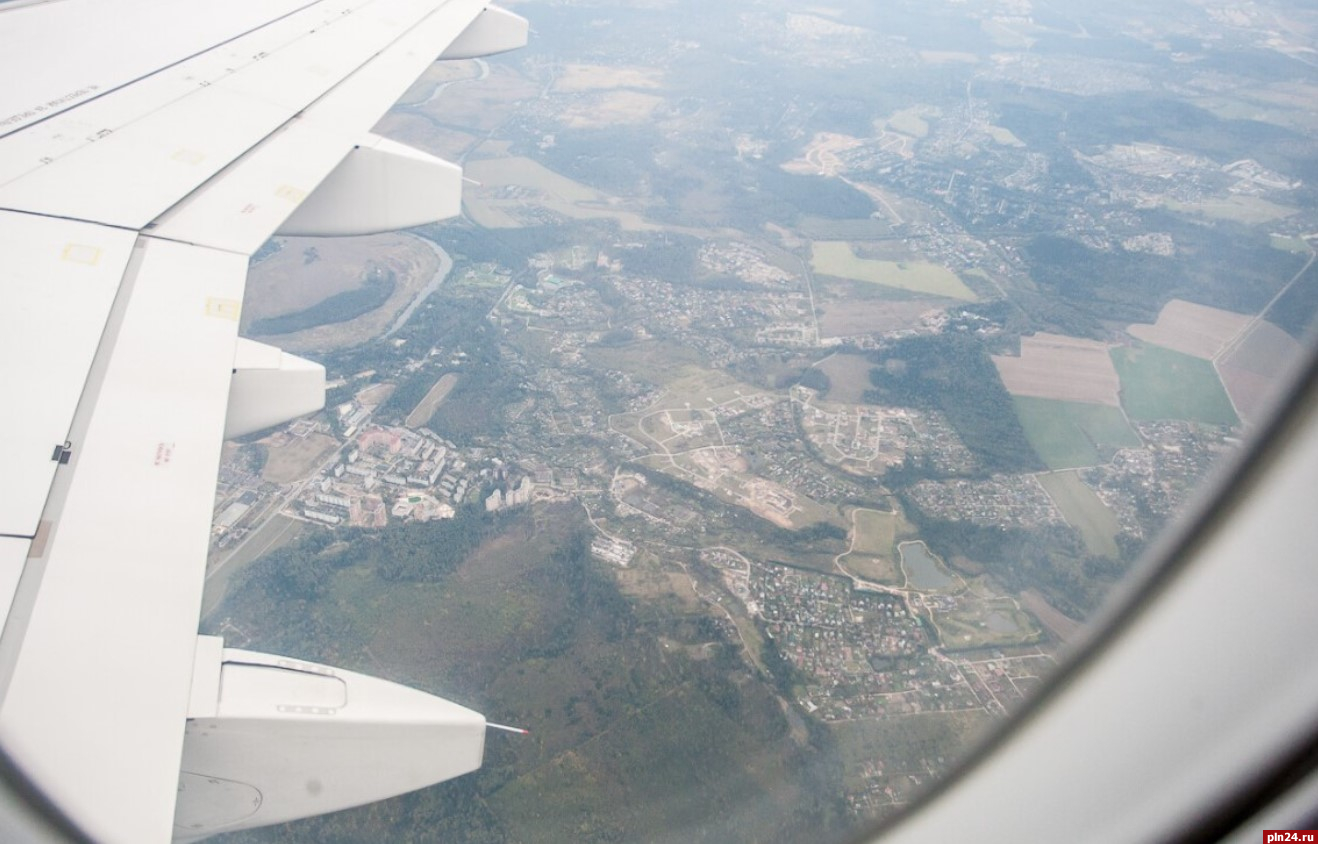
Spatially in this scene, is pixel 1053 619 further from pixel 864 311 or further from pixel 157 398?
Answer: pixel 864 311

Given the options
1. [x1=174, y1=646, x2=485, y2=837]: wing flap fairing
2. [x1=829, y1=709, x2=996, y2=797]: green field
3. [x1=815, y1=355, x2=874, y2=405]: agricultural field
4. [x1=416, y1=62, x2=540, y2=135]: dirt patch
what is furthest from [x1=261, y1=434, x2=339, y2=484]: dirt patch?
[x1=416, y1=62, x2=540, y2=135]: dirt patch

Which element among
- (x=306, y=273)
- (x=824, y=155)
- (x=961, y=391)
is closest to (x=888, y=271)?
(x=961, y=391)

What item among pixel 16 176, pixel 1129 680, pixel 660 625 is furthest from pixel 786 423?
pixel 1129 680

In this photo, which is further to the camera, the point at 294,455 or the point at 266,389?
the point at 294,455

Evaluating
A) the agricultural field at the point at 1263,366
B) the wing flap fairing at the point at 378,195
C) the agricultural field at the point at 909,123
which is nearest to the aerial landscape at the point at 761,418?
the agricultural field at the point at 1263,366

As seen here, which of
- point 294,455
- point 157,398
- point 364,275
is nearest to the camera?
point 157,398

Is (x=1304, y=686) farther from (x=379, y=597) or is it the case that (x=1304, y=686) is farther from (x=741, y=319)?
(x=741, y=319)
